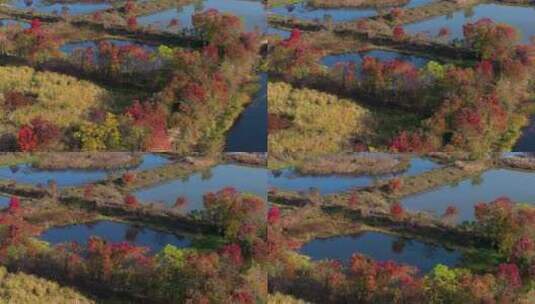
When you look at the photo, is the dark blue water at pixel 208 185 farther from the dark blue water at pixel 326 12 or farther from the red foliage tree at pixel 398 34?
the red foliage tree at pixel 398 34

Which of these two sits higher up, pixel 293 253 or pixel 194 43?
pixel 194 43

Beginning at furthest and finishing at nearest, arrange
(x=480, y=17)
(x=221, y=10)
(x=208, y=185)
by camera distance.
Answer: (x=480, y=17) → (x=221, y=10) → (x=208, y=185)

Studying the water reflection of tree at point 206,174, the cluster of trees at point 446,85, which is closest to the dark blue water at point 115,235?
the water reflection of tree at point 206,174

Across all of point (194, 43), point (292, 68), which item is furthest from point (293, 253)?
point (194, 43)

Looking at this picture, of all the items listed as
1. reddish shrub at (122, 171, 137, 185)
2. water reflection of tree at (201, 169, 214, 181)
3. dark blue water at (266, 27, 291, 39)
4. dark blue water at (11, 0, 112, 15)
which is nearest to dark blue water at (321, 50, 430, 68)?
dark blue water at (266, 27, 291, 39)

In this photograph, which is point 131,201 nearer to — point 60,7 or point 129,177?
point 129,177

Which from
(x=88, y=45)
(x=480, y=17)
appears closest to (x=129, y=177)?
(x=88, y=45)

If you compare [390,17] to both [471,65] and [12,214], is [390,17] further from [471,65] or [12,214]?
[12,214]
